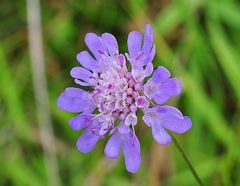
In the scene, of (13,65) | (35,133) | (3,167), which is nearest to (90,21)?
(13,65)

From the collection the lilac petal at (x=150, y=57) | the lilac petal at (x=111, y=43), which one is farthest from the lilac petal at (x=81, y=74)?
the lilac petal at (x=150, y=57)

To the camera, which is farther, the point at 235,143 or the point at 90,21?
the point at 90,21

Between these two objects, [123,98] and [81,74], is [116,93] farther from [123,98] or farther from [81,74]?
[81,74]

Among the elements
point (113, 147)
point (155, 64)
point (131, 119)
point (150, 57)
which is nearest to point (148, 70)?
point (150, 57)

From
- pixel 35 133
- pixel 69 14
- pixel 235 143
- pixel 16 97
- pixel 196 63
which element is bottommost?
pixel 235 143

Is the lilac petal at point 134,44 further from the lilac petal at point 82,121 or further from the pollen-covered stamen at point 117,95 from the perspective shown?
the lilac petal at point 82,121

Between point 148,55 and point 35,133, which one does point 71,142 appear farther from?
point 148,55

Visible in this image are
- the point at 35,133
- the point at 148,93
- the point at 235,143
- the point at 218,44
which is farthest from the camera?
the point at 35,133
